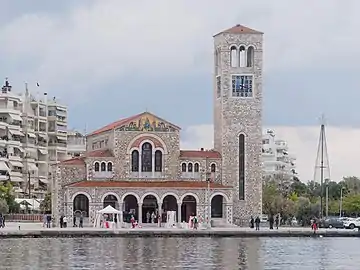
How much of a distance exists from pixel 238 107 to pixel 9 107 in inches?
1718

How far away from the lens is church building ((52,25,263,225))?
8325 cm

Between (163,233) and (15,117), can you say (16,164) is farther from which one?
(163,233)

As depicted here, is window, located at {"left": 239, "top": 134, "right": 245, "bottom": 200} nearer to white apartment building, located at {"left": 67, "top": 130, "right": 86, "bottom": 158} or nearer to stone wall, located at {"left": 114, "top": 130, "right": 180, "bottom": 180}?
stone wall, located at {"left": 114, "top": 130, "right": 180, "bottom": 180}

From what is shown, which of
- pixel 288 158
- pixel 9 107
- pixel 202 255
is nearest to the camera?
pixel 202 255

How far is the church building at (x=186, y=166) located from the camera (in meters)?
83.2

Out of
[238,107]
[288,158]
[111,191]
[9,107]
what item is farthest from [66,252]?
[288,158]

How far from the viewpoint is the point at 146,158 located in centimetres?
8544

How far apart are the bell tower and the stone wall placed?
12.3 ft

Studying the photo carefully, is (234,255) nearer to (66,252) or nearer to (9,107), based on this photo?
(66,252)

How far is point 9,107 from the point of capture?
406 feet

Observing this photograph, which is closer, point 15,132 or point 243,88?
point 243,88

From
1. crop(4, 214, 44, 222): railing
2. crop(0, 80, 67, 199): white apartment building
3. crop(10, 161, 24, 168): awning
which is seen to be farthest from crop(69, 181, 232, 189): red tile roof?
crop(10, 161, 24, 168): awning

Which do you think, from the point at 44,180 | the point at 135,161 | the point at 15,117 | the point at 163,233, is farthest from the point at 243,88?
the point at 44,180

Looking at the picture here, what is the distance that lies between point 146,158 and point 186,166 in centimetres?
312
